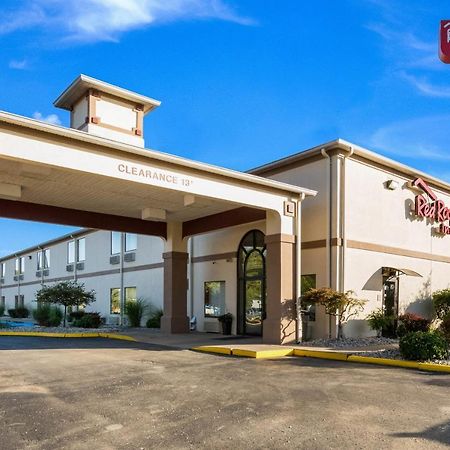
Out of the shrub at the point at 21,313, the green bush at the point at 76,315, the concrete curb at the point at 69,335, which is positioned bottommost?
the shrub at the point at 21,313

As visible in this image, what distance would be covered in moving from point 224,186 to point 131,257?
1397 centimetres

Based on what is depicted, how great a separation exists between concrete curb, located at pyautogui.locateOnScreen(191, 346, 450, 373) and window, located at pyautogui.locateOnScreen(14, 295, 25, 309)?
1331 inches

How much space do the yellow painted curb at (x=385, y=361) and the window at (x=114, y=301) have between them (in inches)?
738

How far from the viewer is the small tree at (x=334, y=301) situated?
14.5m

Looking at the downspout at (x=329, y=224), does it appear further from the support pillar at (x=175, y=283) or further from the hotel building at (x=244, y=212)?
the support pillar at (x=175, y=283)

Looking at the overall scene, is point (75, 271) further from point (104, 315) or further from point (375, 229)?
point (375, 229)

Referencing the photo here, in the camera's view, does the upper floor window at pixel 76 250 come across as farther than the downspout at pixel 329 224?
Yes

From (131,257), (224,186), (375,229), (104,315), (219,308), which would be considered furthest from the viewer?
(104,315)

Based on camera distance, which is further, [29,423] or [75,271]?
[75,271]

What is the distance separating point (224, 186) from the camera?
14.1 m

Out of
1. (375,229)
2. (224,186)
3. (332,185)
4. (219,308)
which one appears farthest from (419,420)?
(219,308)

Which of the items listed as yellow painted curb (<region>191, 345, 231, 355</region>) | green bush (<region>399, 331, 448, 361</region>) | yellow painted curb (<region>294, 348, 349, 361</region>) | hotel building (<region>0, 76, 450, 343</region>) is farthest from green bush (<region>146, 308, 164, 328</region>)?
green bush (<region>399, 331, 448, 361</region>)

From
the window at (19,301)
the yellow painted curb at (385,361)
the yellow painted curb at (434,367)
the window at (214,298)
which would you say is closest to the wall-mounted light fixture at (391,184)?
the window at (214,298)

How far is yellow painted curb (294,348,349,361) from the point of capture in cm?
1209
